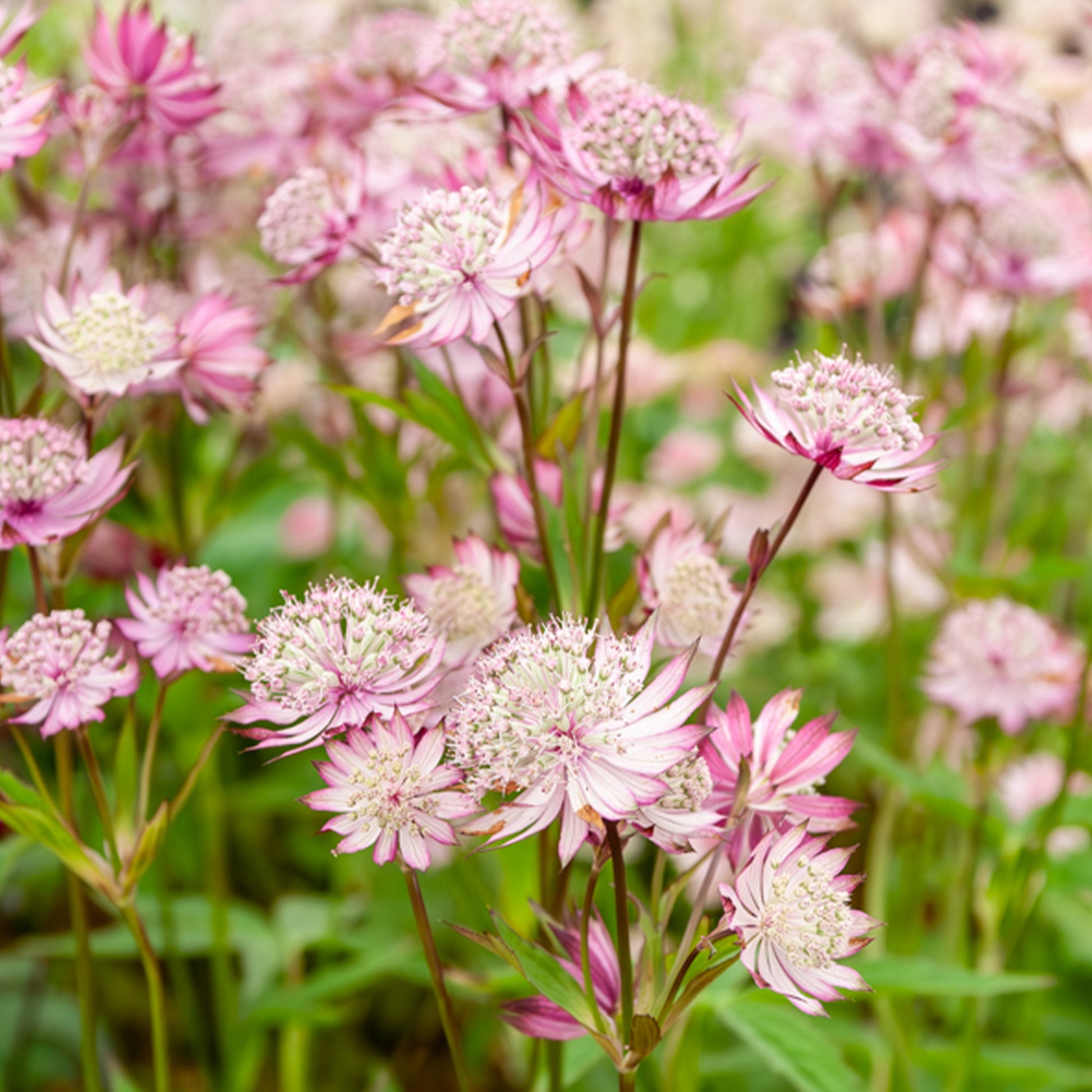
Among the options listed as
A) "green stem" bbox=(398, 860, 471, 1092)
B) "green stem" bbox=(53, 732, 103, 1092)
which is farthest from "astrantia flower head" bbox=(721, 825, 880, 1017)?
"green stem" bbox=(53, 732, 103, 1092)

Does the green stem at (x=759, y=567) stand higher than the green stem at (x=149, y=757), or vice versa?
the green stem at (x=759, y=567)

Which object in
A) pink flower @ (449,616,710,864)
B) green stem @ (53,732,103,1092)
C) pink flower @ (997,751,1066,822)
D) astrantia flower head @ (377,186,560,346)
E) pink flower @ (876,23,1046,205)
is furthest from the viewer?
pink flower @ (997,751,1066,822)

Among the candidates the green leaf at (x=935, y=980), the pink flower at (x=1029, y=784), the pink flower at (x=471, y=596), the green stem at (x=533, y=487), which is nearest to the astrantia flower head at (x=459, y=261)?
the green stem at (x=533, y=487)

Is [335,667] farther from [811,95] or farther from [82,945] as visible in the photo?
[811,95]

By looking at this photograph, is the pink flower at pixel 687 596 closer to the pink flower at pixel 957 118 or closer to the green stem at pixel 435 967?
the green stem at pixel 435 967

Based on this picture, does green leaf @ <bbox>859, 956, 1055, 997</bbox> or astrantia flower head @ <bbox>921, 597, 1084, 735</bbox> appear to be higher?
astrantia flower head @ <bbox>921, 597, 1084, 735</bbox>

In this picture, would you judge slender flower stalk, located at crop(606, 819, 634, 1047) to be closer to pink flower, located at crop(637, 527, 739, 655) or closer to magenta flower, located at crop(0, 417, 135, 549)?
pink flower, located at crop(637, 527, 739, 655)

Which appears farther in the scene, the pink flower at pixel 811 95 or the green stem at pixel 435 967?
the pink flower at pixel 811 95
